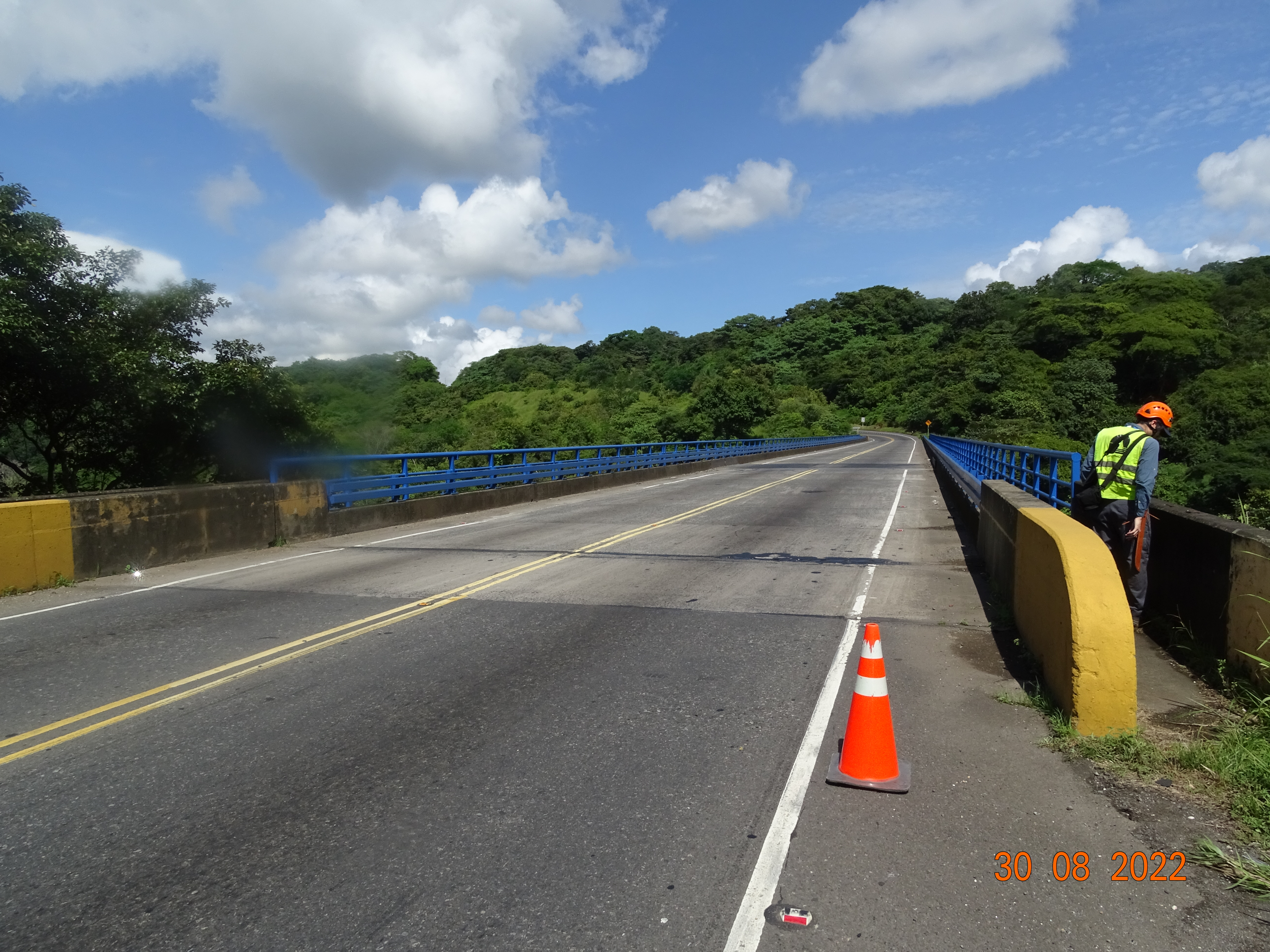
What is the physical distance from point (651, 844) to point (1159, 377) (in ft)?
309

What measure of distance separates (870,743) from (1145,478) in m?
3.77

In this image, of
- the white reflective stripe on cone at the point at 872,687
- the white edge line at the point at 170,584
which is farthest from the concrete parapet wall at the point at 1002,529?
the white edge line at the point at 170,584

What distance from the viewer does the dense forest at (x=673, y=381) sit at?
56.4 ft

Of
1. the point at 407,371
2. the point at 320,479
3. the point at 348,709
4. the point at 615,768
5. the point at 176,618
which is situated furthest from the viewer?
the point at 407,371

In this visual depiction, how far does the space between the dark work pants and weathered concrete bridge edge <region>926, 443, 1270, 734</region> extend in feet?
0.68

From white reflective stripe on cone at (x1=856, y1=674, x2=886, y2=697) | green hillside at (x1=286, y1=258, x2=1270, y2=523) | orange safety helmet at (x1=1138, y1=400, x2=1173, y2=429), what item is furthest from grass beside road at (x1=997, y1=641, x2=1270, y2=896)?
green hillside at (x1=286, y1=258, x2=1270, y2=523)

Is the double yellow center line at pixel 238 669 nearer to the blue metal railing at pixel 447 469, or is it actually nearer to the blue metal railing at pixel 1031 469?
the blue metal railing at pixel 447 469

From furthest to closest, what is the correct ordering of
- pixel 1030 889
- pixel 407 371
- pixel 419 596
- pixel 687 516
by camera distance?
pixel 407 371 → pixel 687 516 → pixel 419 596 → pixel 1030 889

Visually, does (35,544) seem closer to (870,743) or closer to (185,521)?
(185,521)

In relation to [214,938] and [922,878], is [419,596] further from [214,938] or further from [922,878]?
[922,878]

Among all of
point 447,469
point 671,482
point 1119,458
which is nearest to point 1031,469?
point 1119,458

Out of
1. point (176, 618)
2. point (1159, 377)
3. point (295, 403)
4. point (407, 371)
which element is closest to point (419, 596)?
point (176, 618)

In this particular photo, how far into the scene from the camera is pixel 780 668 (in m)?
6.21

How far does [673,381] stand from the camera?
122375 mm
